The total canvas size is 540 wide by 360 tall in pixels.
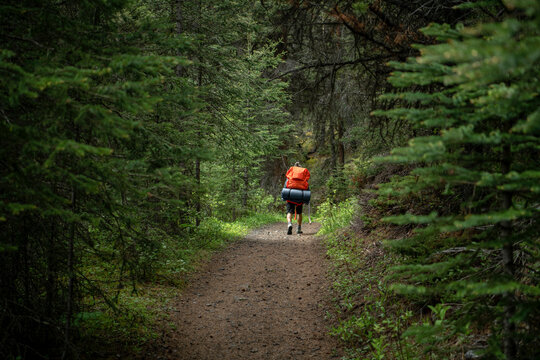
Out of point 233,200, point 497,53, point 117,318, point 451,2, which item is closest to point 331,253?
point 117,318

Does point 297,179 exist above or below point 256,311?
above

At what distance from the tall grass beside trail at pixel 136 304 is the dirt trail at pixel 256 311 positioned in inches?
12.9

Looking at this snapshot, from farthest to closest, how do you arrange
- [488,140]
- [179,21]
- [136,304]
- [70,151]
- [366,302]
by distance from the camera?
1. [179,21]
2. [366,302]
3. [136,304]
4. [70,151]
5. [488,140]

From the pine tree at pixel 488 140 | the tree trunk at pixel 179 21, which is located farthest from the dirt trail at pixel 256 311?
the tree trunk at pixel 179 21

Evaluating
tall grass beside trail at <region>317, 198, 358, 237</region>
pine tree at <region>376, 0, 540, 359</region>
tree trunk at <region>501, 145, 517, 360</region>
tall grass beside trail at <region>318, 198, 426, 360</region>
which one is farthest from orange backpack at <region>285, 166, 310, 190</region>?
tree trunk at <region>501, 145, 517, 360</region>

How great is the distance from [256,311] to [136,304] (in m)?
2.23

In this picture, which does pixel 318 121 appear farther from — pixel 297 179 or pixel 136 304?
pixel 297 179

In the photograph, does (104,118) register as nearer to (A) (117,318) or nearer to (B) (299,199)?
(A) (117,318)

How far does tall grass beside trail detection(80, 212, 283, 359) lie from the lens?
4436mm

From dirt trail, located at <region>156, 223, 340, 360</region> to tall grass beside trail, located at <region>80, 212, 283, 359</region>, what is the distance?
1.08 feet

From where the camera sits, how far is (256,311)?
6.48 m

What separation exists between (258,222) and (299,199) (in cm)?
532

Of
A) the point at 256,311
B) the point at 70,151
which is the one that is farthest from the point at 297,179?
the point at 70,151

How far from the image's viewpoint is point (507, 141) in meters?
2.33
